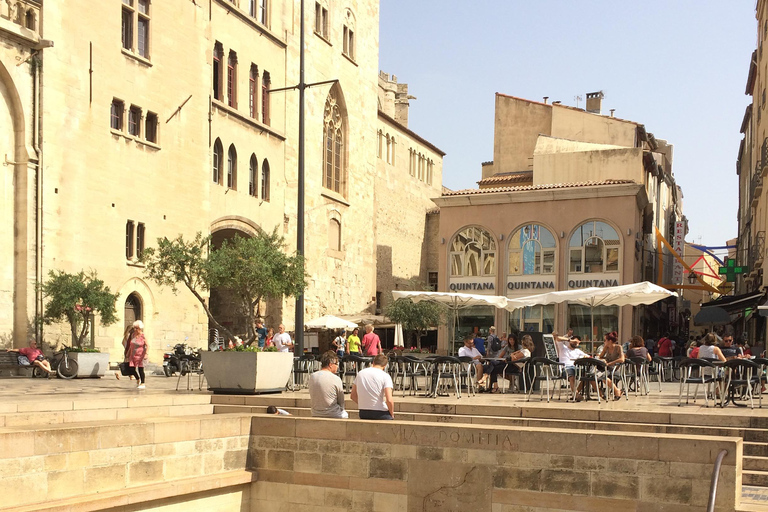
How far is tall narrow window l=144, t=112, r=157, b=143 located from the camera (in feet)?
91.7

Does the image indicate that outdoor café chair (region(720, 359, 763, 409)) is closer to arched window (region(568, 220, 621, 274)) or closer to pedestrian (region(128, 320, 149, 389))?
pedestrian (region(128, 320, 149, 389))

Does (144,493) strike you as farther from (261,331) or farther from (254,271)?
(261,331)

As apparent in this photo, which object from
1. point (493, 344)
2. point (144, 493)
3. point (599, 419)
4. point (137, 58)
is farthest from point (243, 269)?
point (137, 58)

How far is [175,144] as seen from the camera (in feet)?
94.4

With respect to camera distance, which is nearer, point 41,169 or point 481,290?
point 41,169

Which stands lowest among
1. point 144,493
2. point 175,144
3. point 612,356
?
point 144,493

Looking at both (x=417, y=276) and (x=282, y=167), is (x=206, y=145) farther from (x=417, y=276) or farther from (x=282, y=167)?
(x=417, y=276)

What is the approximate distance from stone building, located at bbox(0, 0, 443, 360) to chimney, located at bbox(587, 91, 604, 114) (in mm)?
15764

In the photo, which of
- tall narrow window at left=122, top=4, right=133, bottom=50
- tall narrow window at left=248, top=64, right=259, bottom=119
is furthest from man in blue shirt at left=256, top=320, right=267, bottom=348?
tall narrow window at left=248, top=64, right=259, bottom=119

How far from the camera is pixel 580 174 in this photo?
40406 millimetres

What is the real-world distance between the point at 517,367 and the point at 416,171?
125 ft

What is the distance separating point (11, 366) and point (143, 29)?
11.1 meters

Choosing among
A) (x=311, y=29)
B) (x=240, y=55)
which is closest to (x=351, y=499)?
(x=240, y=55)

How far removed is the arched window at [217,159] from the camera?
3134 cm
